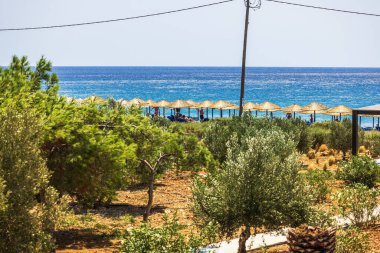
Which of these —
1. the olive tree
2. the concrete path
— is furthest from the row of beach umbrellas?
the olive tree

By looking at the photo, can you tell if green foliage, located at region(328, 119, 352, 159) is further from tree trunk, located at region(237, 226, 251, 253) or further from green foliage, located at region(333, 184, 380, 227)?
tree trunk, located at region(237, 226, 251, 253)

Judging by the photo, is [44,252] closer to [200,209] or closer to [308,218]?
[200,209]

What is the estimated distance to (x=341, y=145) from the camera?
95.3ft

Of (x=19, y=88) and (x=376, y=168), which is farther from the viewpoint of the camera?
(x=376, y=168)

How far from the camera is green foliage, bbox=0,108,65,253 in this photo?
7609mm

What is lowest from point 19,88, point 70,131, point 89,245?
point 89,245

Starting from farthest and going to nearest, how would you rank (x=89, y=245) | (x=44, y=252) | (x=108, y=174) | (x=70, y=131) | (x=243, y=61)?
(x=243, y=61)
(x=89, y=245)
(x=108, y=174)
(x=70, y=131)
(x=44, y=252)

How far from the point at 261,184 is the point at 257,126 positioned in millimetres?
12174

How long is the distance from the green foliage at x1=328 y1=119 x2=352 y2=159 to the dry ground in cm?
971

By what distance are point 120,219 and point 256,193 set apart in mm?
7047

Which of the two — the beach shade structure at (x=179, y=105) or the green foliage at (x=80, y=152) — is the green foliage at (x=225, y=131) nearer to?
the green foliage at (x=80, y=152)

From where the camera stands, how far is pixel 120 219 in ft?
52.9

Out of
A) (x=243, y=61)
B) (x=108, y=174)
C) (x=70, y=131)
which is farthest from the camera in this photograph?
(x=243, y=61)

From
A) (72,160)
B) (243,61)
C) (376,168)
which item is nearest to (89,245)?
(72,160)
